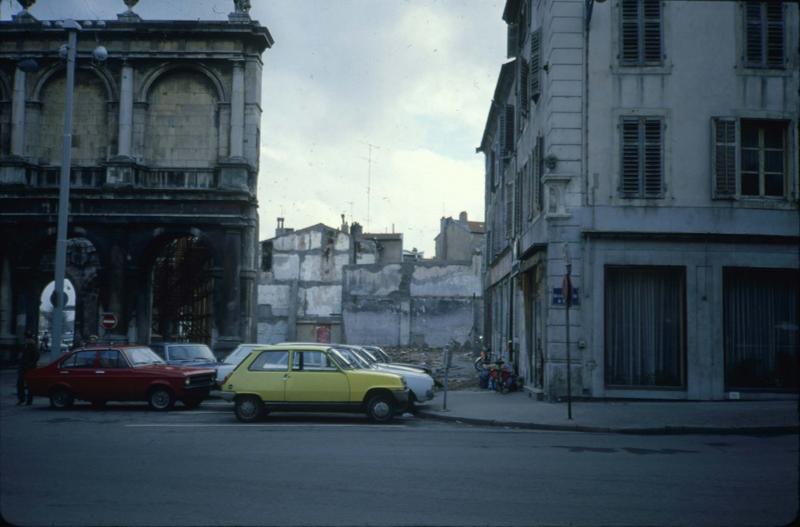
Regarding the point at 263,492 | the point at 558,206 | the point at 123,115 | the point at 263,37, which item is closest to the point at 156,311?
the point at 123,115

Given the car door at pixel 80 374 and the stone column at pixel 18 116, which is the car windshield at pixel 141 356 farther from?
the stone column at pixel 18 116

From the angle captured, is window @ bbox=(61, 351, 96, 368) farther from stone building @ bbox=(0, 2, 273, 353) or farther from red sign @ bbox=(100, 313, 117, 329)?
stone building @ bbox=(0, 2, 273, 353)

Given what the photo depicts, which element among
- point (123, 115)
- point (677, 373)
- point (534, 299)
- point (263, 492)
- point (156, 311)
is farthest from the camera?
point (156, 311)

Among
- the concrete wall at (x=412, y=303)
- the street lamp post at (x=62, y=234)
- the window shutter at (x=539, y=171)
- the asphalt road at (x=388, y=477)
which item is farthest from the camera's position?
the concrete wall at (x=412, y=303)

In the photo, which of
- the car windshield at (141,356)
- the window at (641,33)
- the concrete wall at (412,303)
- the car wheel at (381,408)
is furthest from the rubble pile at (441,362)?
the window at (641,33)

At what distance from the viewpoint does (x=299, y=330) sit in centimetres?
6656

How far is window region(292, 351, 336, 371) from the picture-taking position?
672 inches

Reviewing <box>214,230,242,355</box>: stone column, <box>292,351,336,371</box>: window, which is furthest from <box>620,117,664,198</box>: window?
<box>214,230,242,355</box>: stone column

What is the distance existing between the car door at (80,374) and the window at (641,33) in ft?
49.7

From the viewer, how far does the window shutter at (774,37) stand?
19.8 meters

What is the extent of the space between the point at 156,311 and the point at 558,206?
2573cm

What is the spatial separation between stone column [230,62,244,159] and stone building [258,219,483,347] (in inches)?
1168

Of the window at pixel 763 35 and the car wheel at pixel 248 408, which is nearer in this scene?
the car wheel at pixel 248 408

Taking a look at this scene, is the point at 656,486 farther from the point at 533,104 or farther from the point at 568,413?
the point at 533,104
